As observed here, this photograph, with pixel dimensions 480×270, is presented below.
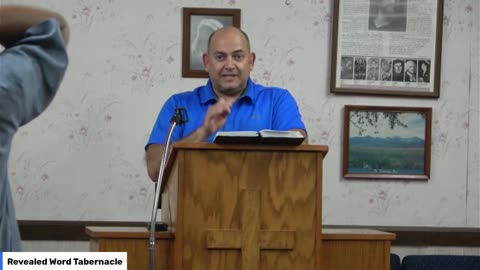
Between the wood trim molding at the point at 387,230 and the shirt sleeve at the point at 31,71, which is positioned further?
the wood trim molding at the point at 387,230

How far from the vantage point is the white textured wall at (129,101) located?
3.76m

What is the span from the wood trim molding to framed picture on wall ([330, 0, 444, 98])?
0.66m

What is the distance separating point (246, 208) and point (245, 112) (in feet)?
2.82

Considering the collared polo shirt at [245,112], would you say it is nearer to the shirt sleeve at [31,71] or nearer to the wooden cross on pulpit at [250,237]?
the wooden cross on pulpit at [250,237]

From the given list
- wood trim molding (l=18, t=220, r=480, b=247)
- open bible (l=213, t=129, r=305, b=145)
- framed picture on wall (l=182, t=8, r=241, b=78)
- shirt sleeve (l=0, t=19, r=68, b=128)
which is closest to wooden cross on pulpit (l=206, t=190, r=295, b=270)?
open bible (l=213, t=129, r=305, b=145)

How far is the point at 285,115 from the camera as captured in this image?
2.98 m

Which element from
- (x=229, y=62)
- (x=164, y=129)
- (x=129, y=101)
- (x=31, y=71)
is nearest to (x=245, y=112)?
(x=229, y=62)

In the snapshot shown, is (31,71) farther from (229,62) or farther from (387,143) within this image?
(387,143)

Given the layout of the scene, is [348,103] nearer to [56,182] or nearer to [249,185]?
[56,182]

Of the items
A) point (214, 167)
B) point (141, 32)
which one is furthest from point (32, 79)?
point (141, 32)

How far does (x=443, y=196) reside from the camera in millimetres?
3922

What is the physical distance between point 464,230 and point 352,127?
751 millimetres

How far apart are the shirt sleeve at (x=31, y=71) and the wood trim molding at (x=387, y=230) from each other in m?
2.85

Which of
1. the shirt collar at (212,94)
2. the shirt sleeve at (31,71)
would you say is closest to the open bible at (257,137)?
the shirt collar at (212,94)
